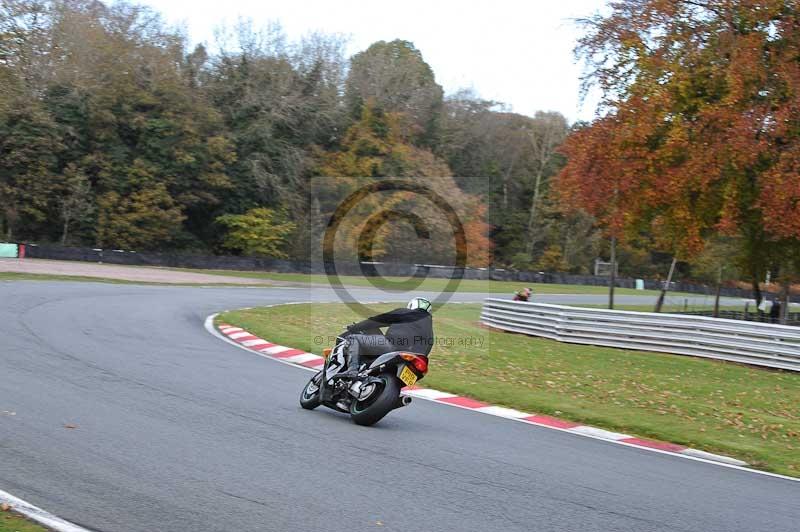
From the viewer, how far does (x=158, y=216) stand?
5050cm

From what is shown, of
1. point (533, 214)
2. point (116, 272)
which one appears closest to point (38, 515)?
point (116, 272)

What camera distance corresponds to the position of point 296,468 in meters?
7.04

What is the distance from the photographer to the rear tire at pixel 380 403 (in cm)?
918

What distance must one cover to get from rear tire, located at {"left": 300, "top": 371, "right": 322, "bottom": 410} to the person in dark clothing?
0.51 meters

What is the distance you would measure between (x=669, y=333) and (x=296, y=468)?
47.5ft

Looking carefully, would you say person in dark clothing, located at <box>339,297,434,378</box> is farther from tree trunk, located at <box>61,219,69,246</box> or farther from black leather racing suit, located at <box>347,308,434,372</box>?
tree trunk, located at <box>61,219,69,246</box>

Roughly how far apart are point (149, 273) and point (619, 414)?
103 ft

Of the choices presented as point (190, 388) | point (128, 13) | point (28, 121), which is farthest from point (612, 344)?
point (128, 13)

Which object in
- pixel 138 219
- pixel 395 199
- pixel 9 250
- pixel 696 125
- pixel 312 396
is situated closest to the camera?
pixel 312 396

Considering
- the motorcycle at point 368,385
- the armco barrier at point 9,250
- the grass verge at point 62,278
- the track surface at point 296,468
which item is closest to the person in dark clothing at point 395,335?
the motorcycle at point 368,385

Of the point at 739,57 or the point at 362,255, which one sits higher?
the point at 739,57

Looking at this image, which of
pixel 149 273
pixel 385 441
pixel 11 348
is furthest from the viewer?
pixel 149 273

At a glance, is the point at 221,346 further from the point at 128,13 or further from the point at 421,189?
the point at 128,13

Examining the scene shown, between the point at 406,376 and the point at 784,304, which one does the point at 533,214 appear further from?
the point at 406,376
